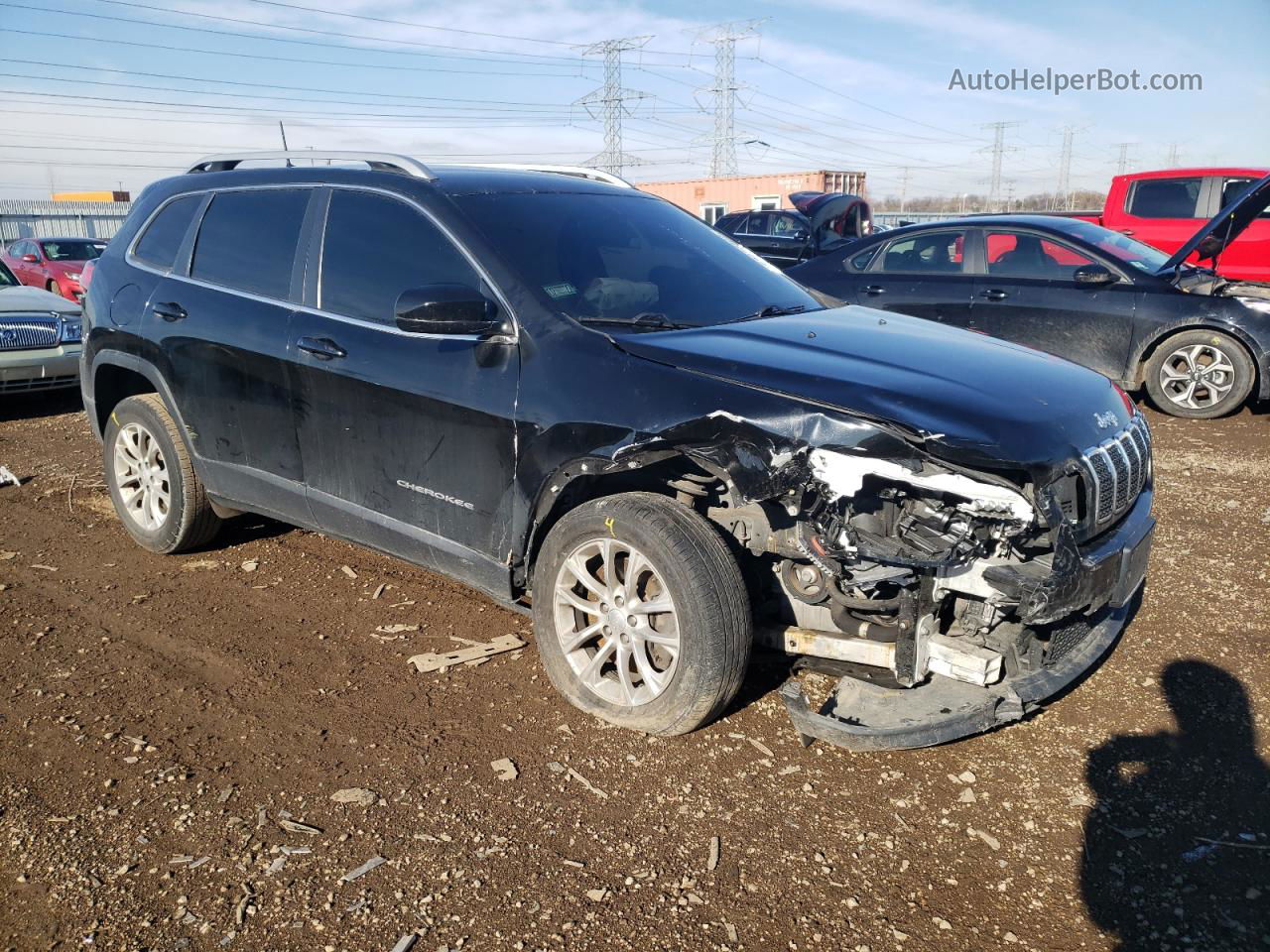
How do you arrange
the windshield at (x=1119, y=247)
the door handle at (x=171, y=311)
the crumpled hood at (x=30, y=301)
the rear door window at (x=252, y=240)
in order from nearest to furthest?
the rear door window at (x=252, y=240) → the door handle at (x=171, y=311) → the windshield at (x=1119, y=247) → the crumpled hood at (x=30, y=301)

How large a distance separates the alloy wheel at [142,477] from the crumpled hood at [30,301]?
16.0 feet

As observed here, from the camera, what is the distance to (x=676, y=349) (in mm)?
3266

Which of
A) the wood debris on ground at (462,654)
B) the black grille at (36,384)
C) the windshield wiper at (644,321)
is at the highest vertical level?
the windshield wiper at (644,321)

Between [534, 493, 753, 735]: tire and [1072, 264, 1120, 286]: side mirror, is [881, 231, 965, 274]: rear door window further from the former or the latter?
[534, 493, 753, 735]: tire

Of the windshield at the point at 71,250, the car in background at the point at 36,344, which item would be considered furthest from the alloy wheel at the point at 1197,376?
the windshield at the point at 71,250

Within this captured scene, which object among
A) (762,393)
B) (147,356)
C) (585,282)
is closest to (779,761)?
(762,393)

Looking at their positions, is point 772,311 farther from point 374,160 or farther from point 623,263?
point 374,160

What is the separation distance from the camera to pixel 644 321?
11.8ft

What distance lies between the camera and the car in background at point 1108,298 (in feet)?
25.7

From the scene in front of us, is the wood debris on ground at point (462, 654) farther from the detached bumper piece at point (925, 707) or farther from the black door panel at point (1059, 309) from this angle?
the black door panel at point (1059, 309)

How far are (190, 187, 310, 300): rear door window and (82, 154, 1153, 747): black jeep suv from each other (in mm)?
17

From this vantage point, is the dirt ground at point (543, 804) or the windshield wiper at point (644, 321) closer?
the dirt ground at point (543, 804)

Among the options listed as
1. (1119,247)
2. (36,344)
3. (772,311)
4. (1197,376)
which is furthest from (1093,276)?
(36,344)

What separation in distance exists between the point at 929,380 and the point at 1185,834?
5.07 feet
